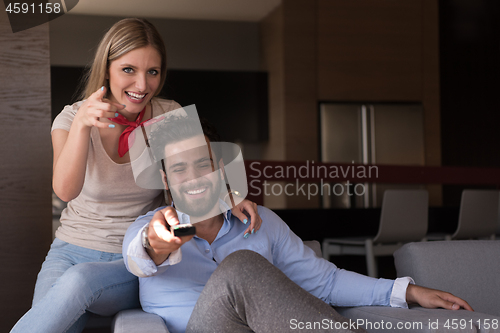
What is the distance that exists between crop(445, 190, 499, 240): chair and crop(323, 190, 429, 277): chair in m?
0.30

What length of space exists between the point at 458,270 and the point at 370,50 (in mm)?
4092

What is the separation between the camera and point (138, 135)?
1536 millimetres

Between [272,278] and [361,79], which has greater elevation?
[361,79]

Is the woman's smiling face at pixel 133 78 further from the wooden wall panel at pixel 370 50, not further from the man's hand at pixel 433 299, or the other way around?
the wooden wall panel at pixel 370 50

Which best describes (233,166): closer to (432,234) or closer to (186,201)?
(186,201)

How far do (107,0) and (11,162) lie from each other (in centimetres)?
349

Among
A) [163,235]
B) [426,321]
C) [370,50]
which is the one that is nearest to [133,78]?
[163,235]

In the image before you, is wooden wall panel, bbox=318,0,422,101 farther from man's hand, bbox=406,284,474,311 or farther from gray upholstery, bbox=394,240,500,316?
man's hand, bbox=406,284,474,311

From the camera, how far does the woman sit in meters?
1.39

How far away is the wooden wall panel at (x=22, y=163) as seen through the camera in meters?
1.88

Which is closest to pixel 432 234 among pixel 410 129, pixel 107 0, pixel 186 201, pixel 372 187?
pixel 372 187

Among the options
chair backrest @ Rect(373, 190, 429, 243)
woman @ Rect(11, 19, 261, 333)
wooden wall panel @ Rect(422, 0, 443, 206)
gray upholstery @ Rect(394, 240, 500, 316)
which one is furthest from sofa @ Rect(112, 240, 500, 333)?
wooden wall panel @ Rect(422, 0, 443, 206)

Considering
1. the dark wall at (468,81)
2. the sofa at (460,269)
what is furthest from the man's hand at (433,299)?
the dark wall at (468,81)

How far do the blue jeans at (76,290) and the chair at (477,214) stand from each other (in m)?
2.48
